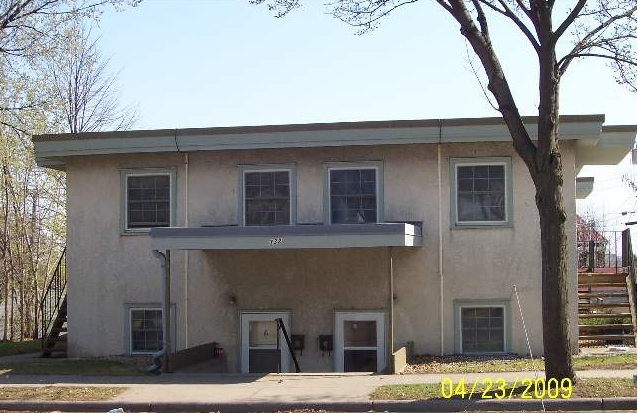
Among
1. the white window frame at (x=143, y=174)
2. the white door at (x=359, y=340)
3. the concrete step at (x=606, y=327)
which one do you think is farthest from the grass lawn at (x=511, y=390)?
the white window frame at (x=143, y=174)

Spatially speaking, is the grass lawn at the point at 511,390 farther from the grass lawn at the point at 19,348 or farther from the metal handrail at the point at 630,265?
the grass lawn at the point at 19,348

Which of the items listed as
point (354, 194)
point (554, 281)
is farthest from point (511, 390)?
point (354, 194)

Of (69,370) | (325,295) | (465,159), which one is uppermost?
(465,159)

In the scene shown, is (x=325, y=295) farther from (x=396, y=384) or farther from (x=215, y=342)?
(x=396, y=384)

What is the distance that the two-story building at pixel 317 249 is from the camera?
1738cm

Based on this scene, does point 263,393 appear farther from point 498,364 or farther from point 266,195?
point 266,195

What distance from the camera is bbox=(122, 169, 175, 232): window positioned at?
18.5 meters

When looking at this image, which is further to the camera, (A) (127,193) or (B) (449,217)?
(A) (127,193)

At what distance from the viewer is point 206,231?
15477 millimetres

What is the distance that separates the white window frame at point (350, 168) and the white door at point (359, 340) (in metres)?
2.05

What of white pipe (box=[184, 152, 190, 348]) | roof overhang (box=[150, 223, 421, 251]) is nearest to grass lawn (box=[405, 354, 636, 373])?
roof overhang (box=[150, 223, 421, 251])

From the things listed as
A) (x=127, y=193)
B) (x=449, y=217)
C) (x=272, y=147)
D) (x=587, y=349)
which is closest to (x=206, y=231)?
(x=272, y=147)

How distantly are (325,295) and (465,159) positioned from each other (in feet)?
13.6

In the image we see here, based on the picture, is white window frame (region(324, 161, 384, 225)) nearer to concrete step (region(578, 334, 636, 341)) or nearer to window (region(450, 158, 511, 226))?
window (region(450, 158, 511, 226))
